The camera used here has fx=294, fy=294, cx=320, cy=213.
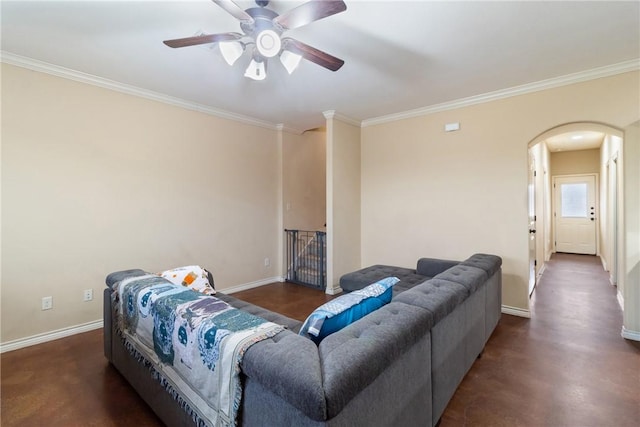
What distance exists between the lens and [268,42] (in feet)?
6.31

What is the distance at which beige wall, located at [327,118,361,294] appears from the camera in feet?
14.0

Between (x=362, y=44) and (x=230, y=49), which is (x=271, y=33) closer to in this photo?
(x=230, y=49)

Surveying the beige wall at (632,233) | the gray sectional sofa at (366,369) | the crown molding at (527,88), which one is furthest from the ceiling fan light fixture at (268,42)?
the beige wall at (632,233)

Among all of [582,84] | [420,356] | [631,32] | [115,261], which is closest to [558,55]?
[631,32]

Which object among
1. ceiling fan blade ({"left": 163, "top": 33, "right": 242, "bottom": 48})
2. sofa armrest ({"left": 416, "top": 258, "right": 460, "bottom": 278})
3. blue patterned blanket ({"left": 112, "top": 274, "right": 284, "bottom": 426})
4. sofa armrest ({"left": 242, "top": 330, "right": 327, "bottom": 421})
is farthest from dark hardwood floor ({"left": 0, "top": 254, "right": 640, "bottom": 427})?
ceiling fan blade ({"left": 163, "top": 33, "right": 242, "bottom": 48})

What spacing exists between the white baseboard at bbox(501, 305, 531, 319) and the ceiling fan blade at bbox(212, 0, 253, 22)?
3924 millimetres

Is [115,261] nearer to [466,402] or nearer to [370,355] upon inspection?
[370,355]

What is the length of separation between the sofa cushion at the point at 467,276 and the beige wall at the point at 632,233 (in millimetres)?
1580

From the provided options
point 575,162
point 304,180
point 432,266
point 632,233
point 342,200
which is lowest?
point 432,266

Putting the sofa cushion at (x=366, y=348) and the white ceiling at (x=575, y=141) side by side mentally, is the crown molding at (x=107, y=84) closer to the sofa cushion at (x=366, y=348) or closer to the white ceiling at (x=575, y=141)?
the sofa cushion at (x=366, y=348)

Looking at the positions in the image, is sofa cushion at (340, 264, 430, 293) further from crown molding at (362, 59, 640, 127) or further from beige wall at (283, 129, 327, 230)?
crown molding at (362, 59, 640, 127)

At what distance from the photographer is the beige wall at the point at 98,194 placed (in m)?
2.69

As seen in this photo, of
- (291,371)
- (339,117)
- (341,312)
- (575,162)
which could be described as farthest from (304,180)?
(575,162)

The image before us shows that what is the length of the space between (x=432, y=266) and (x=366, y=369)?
269 centimetres
